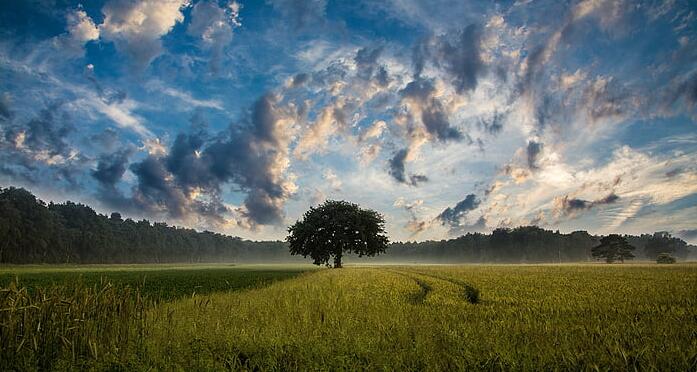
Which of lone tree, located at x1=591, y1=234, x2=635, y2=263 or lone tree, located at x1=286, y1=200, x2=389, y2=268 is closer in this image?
lone tree, located at x1=286, y1=200, x2=389, y2=268

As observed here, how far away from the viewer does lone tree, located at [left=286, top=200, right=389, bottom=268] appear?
69.9 metres

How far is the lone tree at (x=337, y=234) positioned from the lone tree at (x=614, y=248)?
92111mm

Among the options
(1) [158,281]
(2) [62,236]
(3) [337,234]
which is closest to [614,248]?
(3) [337,234]

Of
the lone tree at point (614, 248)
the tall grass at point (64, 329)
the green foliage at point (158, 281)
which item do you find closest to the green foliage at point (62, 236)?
the green foliage at point (158, 281)

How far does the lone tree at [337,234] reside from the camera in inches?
2753

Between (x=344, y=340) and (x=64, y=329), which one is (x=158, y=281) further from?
(x=344, y=340)

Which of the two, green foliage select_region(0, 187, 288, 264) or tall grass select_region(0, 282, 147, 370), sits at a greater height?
green foliage select_region(0, 187, 288, 264)

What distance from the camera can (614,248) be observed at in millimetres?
122438

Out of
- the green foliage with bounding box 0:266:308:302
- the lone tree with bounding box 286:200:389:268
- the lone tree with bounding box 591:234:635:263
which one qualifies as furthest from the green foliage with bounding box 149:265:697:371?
the lone tree with bounding box 591:234:635:263

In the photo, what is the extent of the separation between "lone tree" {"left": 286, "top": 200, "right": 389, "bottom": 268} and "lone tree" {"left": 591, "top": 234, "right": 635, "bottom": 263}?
92.1 metres

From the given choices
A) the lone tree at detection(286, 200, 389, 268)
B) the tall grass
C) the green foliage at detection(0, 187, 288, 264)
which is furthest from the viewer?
the green foliage at detection(0, 187, 288, 264)

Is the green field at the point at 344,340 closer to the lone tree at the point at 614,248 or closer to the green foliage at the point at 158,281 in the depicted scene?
the green foliage at the point at 158,281

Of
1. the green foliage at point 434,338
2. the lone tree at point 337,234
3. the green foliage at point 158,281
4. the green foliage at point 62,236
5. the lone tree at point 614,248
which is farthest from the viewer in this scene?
the lone tree at point 614,248

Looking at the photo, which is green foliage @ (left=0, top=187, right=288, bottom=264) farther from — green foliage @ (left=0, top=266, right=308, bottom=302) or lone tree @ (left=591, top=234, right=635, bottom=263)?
lone tree @ (left=591, top=234, right=635, bottom=263)
